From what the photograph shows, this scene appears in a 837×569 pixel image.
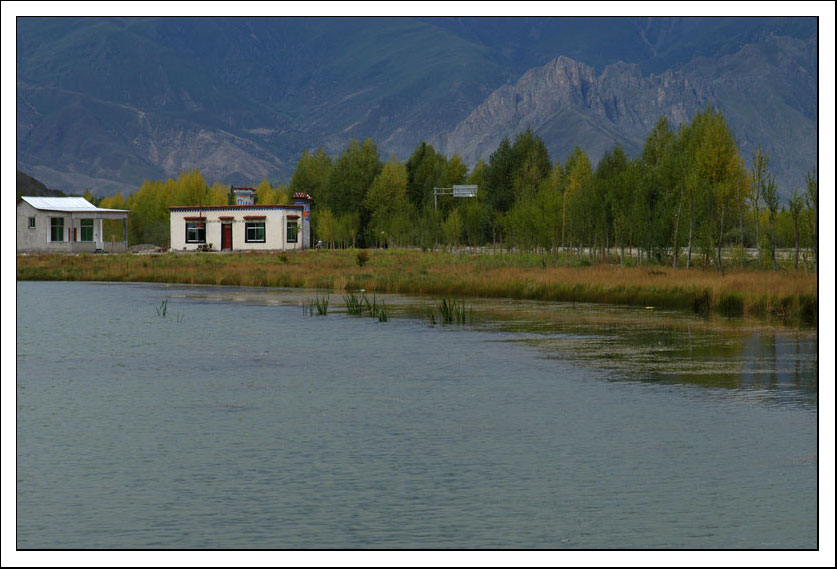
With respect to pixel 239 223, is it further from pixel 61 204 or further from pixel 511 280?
pixel 511 280

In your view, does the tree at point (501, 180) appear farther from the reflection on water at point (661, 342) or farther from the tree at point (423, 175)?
the reflection on water at point (661, 342)

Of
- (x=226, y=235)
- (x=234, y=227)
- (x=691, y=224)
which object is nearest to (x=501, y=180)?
(x=234, y=227)

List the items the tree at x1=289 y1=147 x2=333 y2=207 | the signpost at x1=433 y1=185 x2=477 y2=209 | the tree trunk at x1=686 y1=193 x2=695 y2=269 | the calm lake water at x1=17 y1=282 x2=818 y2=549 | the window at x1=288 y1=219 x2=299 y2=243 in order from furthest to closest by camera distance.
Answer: the tree at x1=289 y1=147 x2=333 y2=207 → the signpost at x1=433 y1=185 x2=477 y2=209 → the window at x1=288 y1=219 x2=299 y2=243 → the tree trunk at x1=686 y1=193 x2=695 y2=269 → the calm lake water at x1=17 y1=282 x2=818 y2=549

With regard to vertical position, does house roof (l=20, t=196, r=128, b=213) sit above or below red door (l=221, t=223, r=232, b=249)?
above

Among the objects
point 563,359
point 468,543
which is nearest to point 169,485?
point 468,543

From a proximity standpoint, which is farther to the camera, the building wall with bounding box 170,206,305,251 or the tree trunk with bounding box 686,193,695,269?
the building wall with bounding box 170,206,305,251

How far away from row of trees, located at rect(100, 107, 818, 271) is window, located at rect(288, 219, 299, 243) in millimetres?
7730

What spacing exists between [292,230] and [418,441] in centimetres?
9534

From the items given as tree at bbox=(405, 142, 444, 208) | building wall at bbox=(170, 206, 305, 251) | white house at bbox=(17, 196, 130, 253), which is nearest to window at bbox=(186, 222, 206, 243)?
building wall at bbox=(170, 206, 305, 251)

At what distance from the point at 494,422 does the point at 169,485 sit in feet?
20.4

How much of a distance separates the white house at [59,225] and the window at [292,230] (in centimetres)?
1656

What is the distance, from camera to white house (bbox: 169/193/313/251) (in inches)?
4277

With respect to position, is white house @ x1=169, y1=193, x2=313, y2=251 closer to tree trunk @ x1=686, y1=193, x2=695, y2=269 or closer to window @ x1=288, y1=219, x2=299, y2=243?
window @ x1=288, y1=219, x2=299, y2=243

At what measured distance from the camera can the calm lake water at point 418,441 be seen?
12398 mm
